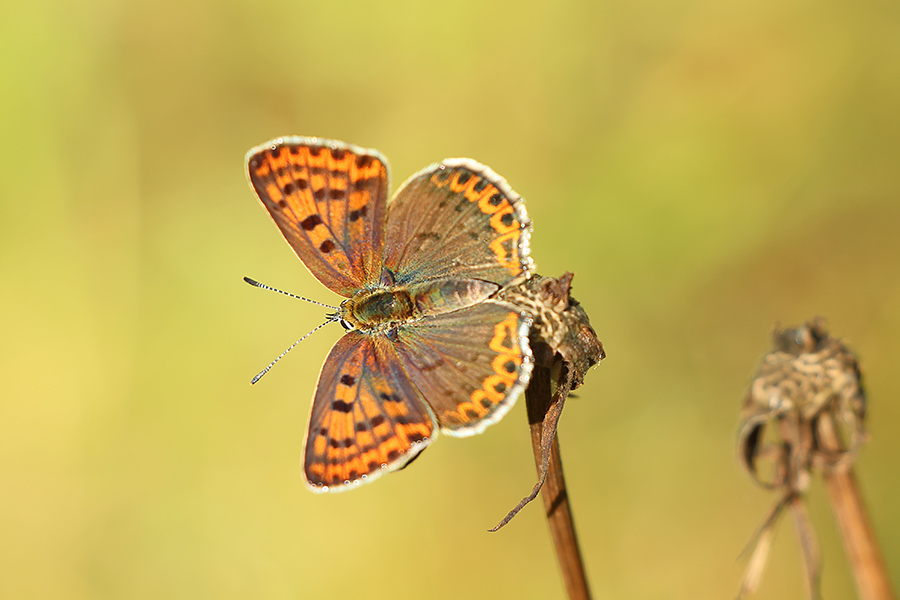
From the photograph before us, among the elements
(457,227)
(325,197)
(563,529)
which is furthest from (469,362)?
(325,197)

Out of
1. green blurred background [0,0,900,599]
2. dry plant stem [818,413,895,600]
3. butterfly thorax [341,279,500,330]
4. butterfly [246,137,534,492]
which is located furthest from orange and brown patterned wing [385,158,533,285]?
green blurred background [0,0,900,599]

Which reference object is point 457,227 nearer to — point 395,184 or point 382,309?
point 382,309

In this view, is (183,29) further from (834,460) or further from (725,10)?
(834,460)

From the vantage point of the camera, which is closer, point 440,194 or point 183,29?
point 440,194

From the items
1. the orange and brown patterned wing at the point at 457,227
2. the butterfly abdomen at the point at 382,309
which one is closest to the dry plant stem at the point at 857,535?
the orange and brown patterned wing at the point at 457,227

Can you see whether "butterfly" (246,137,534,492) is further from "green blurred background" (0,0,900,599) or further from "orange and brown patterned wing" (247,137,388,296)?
"green blurred background" (0,0,900,599)

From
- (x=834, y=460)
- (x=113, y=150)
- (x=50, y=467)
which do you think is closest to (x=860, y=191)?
(x=834, y=460)
